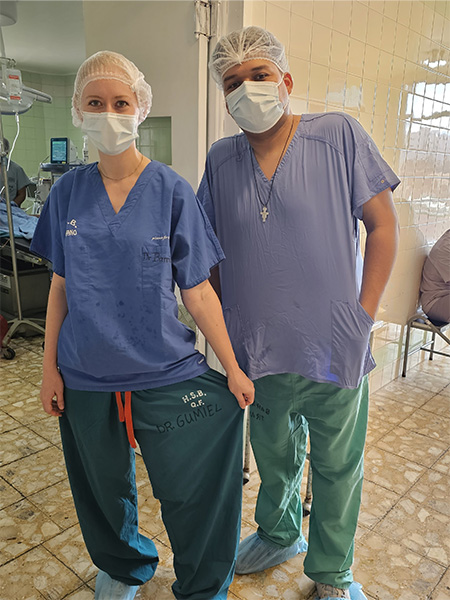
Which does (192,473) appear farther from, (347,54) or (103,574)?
(347,54)

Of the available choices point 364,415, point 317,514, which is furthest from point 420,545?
point 364,415

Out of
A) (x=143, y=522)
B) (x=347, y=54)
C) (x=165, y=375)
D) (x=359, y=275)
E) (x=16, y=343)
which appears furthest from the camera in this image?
(x=16, y=343)

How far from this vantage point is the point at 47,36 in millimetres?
4078

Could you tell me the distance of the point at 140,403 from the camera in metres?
1.10

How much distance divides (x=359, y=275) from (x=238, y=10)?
38.7 inches

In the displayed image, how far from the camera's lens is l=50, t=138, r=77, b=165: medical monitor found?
169 inches

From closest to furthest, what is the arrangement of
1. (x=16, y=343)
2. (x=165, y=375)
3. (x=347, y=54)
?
(x=165, y=375) < (x=347, y=54) < (x=16, y=343)

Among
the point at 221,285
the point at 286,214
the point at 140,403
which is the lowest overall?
the point at 140,403

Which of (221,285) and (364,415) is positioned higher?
(221,285)

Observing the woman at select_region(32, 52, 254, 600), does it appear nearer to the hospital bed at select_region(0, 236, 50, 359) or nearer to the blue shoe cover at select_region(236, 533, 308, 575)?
the blue shoe cover at select_region(236, 533, 308, 575)

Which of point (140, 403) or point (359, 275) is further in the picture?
point (359, 275)

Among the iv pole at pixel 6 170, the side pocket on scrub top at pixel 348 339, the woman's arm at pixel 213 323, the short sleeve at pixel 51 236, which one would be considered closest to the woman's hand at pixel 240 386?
the woman's arm at pixel 213 323

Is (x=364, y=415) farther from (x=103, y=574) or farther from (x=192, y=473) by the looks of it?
(x=103, y=574)

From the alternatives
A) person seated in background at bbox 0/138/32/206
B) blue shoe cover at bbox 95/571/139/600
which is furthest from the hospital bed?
blue shoe cover at bbox 95/571/139/600
